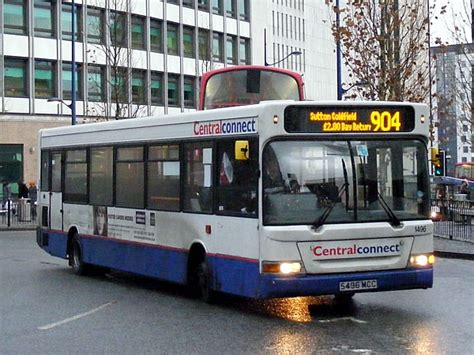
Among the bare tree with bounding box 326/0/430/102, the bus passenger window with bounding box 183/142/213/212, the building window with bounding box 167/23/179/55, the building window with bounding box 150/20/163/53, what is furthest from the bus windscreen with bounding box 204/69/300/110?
the building window with bounding box 167/23/179/55

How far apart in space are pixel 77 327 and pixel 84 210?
5.96 metres

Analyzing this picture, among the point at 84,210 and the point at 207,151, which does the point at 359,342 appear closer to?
the point at 207,151

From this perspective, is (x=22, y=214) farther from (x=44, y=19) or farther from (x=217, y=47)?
(x=217, y=47)

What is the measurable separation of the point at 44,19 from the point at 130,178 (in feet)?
136

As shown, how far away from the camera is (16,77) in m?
53.2

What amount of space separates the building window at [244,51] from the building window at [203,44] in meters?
4.54

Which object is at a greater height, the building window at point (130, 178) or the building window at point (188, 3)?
the building window at point (188, 3)

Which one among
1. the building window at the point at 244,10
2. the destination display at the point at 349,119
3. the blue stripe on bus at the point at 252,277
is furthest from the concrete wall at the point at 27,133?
the destination display at the point at 349,119

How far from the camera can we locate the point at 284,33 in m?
111

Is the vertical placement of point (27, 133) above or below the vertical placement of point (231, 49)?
below

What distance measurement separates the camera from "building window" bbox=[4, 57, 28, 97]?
173ft

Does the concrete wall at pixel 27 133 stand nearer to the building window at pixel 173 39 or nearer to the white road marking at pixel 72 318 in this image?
the building window at pixel 173 39

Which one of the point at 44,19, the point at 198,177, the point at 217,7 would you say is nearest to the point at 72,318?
the point at 198,177

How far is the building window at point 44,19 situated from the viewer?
5426cm
